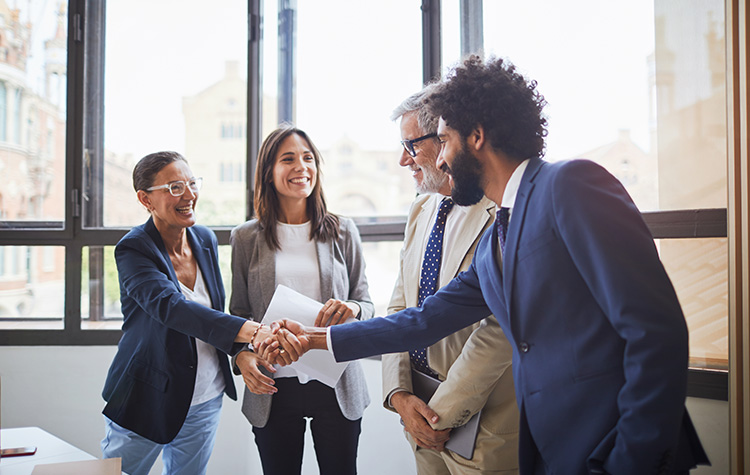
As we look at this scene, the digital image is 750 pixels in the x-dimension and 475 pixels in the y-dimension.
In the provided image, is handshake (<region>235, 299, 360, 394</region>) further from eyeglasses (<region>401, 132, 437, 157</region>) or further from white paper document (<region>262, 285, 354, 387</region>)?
eyeglasses (<region>401, 132, 437, 157</region>)

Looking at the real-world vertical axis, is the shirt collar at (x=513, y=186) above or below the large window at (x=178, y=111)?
below

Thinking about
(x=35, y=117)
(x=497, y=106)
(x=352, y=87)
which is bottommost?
(x=497, y=106)

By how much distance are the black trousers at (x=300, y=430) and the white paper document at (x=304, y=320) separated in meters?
0.10

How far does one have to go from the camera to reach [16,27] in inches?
124

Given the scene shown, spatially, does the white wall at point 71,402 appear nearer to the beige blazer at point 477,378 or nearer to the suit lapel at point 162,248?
the suit lapel at point 162,248

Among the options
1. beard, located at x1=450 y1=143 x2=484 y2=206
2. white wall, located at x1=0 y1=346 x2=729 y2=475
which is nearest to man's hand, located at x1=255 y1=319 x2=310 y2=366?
beard, located at x1=450 y1=143 x2=484 y2=206

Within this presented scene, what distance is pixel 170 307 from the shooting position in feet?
6.02

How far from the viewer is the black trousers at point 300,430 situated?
190 centimetres

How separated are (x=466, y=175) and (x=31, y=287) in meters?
3.01

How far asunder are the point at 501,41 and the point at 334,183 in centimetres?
117

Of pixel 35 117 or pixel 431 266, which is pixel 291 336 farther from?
pixel 35 117

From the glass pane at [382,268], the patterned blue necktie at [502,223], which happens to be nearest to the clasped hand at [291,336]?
the patterned blue necktie at [502,223]

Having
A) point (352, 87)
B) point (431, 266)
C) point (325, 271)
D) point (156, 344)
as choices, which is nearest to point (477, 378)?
point (431, 266)

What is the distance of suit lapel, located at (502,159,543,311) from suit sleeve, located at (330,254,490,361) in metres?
0.31
